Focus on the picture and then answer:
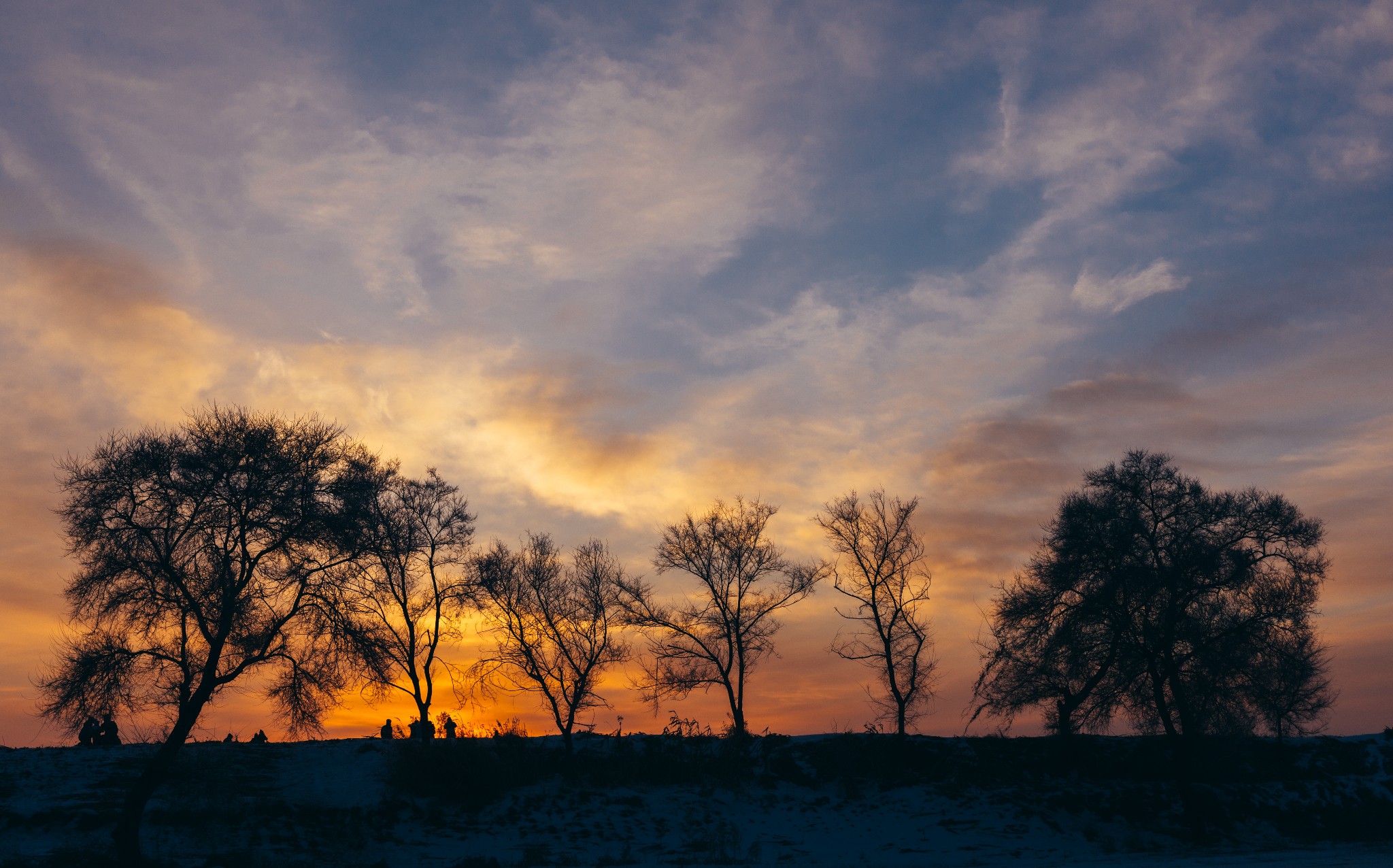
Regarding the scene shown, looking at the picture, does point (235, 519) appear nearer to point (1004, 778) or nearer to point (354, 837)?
point (354, 837)

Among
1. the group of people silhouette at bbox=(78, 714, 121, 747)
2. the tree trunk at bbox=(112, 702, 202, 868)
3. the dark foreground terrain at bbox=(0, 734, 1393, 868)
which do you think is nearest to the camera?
the tree trunk at bbox=(112, 702, 202, 868)

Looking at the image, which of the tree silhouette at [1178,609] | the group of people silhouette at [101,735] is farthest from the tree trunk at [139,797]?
the tree silhouette at [1178,609]

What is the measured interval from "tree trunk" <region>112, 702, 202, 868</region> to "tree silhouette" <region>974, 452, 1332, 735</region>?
96.7 ft

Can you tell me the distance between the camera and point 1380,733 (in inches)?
1666

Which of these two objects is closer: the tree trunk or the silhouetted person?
the tree trunk

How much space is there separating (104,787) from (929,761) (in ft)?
97.4

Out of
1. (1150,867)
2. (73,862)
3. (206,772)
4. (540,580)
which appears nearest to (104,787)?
(206,772)

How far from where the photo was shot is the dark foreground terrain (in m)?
24.7

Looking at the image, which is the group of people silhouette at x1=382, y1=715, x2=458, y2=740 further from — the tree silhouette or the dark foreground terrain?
the tree silhouette

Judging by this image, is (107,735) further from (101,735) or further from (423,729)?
(423,729)

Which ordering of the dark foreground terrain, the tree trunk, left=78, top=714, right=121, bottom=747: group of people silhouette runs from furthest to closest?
left=78, top=714, right=121, bottom=747: group of people silhouette < the dark foreground terrain < the tree trunk

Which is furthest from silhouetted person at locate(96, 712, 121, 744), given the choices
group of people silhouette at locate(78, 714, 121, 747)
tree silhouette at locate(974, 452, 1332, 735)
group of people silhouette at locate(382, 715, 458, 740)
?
tree silhouette at locate(974, 452, 1332, 735)

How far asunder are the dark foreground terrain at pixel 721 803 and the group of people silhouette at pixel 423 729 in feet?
5.78

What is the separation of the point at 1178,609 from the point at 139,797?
107 ft
